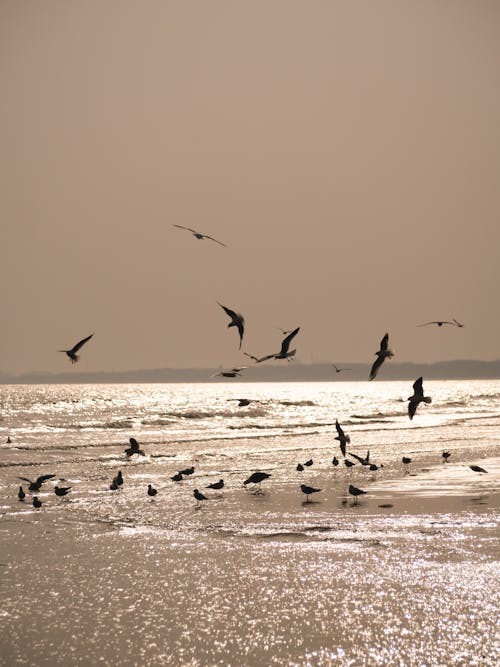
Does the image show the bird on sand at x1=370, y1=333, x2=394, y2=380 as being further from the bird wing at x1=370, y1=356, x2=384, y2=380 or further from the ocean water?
the ocean water

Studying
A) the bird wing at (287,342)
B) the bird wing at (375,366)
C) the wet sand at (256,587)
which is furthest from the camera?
the bird wing at (287,342)

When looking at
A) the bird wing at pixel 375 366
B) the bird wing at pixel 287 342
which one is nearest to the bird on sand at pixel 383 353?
the bird wing at pixel 375 366

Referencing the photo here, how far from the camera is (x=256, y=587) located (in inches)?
324

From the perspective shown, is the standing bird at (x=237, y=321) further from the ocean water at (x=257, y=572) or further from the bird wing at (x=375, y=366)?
the ocean water at (x=257, y=572)

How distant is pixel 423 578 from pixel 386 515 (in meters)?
3.98

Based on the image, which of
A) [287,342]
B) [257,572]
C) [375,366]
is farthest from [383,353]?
[257,572]

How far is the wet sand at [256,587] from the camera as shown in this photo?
6445mm

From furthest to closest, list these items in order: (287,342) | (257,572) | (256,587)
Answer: (287,342), (257,572), (256,587)

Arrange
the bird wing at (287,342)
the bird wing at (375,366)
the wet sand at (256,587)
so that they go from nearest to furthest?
the wet sand at (256,587) < the bird wing at (375,366) < the bird wing at (287,342)

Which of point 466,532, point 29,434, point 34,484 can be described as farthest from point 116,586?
point 29,434

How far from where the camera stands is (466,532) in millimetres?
10586

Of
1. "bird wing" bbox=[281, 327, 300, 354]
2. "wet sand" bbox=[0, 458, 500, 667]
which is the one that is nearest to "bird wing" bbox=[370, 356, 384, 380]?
"bird wing" bbox=[281, 327, 300, 354]

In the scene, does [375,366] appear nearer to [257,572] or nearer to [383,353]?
[383,353]

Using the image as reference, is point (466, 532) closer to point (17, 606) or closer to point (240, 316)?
point (240, 316)
